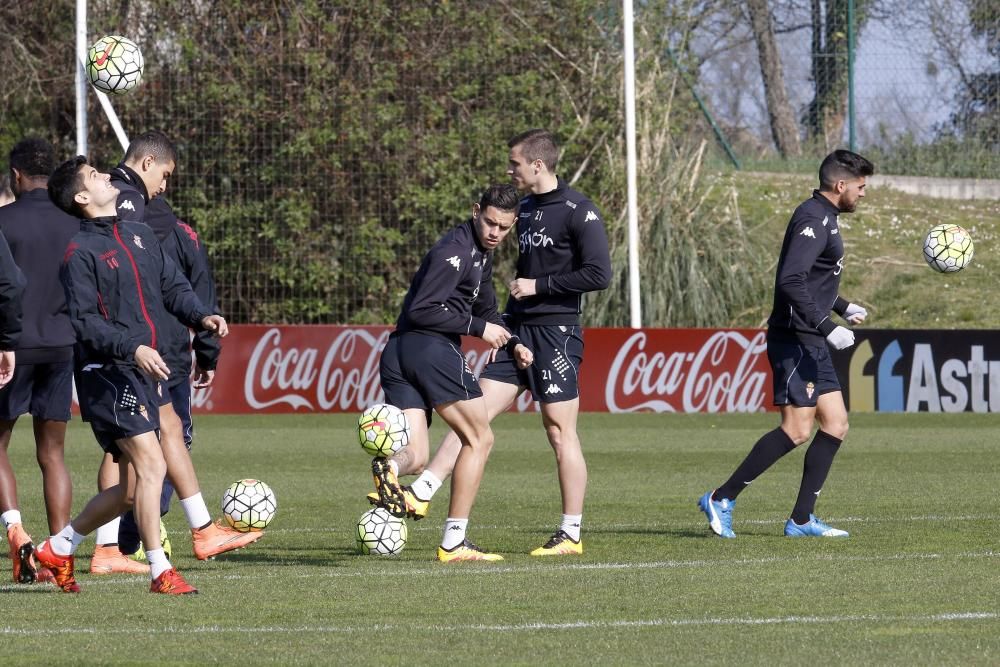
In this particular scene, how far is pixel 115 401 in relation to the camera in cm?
712

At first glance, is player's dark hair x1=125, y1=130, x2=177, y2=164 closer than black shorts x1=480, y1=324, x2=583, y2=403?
Yes

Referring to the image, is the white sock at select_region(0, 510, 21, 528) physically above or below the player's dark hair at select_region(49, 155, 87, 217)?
below

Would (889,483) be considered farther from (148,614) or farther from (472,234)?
(148,614)

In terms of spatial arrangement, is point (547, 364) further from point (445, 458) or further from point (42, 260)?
point (42, 260)

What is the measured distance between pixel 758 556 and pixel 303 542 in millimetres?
2639

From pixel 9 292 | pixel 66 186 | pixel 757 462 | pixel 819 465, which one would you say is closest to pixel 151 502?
pixel 9 292

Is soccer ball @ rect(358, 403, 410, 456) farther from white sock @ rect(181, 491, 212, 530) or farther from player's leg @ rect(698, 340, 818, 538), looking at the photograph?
player's leg @ rect(698, 340, 818, 538)

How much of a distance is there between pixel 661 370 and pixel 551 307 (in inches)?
488

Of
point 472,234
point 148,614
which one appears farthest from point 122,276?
point 472,234

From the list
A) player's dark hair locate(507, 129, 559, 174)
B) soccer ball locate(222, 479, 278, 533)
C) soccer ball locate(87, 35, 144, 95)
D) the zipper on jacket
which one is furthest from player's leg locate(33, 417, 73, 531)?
soccer ball locate(87, 35, 144, 95)

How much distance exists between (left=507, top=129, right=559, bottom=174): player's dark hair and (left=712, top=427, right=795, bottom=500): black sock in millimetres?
2095

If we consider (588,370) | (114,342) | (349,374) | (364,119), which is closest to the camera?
→ (114,342)

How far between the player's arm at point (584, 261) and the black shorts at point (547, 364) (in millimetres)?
239

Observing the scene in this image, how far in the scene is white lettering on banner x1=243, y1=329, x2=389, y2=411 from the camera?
21.4 meters
